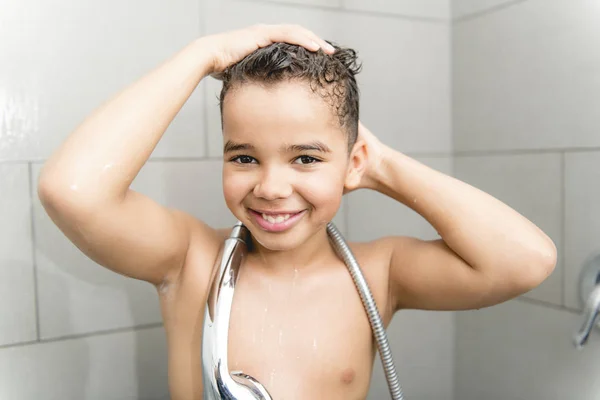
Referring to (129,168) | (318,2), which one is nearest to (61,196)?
(129,168)

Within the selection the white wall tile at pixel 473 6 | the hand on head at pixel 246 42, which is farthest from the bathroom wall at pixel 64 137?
the hand on head at pixel 246 42

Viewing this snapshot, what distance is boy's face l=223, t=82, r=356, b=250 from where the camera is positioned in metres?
0.66

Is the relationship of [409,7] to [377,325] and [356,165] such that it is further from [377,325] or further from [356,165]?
[377,325]

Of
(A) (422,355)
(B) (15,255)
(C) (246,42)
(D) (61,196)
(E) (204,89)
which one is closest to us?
(D) (61,196)

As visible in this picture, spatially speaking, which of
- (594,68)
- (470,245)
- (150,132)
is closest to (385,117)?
(594,68)

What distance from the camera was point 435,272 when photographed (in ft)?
2.59

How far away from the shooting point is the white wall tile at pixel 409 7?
1168 mm

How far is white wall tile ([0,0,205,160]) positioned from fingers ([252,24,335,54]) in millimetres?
323

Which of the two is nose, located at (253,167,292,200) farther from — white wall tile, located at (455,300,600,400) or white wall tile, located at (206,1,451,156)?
white wall tile, located at (455,300,600,400)

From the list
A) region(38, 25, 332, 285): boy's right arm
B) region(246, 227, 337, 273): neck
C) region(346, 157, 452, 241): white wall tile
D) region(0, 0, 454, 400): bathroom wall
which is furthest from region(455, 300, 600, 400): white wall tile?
region(38, 25, 332, 285): boy's right arm

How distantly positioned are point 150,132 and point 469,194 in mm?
434

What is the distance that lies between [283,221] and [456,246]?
0.25 metres

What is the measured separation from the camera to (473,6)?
1.20 m

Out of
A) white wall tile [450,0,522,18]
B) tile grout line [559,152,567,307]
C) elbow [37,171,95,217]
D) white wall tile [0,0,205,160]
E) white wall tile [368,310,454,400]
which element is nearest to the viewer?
elbow [37,171,95,217]
